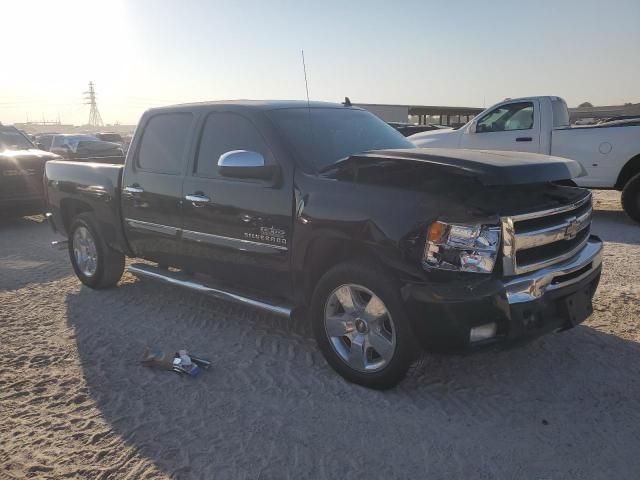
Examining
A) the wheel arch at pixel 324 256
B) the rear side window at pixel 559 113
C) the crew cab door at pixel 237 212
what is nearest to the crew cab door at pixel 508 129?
the rear side window at pixel 559 113

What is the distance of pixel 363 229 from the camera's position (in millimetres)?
3365

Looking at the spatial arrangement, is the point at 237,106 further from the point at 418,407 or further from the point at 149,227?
the point at 418,407

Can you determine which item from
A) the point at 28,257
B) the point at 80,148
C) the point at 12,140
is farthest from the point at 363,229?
the point at 80,148

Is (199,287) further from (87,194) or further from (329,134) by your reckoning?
(87,194)

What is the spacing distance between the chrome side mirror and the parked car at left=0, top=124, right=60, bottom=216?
7.33 m

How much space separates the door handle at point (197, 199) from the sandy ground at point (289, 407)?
1.08 metres

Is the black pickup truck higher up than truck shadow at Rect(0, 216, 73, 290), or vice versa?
the black pickup truck

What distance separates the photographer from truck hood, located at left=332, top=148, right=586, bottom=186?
309 centimetres

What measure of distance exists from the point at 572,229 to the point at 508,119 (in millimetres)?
7245

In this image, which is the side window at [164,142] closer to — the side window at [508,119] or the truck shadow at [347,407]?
the truck shadow at [347,407]

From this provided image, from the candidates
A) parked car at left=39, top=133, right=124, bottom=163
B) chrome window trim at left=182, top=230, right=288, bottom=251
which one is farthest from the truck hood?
parked car at left=39, top=133, right=124, bottom=163

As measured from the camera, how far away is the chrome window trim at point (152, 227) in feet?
15.7

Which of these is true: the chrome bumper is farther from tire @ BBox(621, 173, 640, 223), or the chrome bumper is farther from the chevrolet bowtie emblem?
tire @ BBox(621, 173, 640, 223)

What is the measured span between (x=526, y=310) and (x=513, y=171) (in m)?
0.79
